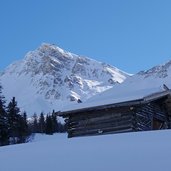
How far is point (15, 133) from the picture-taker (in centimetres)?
5569

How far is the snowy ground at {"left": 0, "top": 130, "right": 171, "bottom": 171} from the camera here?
22.9 ft

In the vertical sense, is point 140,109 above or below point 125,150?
above

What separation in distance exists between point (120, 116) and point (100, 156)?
11102mm

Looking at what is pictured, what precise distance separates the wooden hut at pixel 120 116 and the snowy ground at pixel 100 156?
9.14m

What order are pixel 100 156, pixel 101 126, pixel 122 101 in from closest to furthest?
pixel 100 156, pixel 122 101, pixel 101 126

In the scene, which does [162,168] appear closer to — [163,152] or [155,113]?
[163,152]

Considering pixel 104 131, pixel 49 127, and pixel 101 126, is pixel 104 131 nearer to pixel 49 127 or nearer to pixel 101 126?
pixel 101 126

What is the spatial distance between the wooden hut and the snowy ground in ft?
30.0

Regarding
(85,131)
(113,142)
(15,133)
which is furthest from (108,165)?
(15,133)

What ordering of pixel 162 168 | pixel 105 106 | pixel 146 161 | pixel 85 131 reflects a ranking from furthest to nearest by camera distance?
pixel 85 131
pixel 105 106
pixel 146 161
pixel 162 168

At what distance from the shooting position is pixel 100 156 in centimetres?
770

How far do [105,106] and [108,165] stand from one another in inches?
444

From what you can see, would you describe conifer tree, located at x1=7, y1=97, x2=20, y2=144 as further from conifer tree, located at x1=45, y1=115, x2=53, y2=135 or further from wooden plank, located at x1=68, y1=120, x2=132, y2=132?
conifer tree, located at x1=45, y1=115, x2=53, y2=135

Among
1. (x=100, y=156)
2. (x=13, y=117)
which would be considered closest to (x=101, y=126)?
(x=100, y=156)
